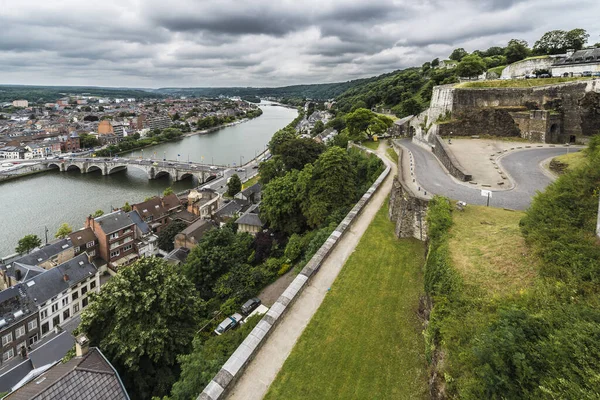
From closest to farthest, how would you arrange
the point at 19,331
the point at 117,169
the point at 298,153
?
the point at 19,331 → the point at 298,153 → the point at 117,169

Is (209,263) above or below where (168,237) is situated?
above

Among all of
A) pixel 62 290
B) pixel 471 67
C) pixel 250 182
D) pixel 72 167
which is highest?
pixel 471 67

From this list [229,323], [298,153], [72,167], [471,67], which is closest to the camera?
[229,323]

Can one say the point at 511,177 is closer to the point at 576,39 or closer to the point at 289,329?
the point at 289,329

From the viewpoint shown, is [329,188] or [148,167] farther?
[148,167]


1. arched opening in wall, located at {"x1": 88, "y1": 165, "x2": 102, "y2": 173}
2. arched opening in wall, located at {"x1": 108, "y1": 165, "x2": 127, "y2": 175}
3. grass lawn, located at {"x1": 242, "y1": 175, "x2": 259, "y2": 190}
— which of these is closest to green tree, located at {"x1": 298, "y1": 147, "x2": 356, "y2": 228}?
grass lawn, located at {"x1": 242, "y1": 175, "x2": 259, "y2": 190}

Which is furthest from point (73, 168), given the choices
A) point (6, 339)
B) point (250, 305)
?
point (250, 305)

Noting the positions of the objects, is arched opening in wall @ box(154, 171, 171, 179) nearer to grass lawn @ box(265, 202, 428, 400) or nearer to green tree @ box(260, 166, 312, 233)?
green tree @ box(260, 166, 312, 233)
